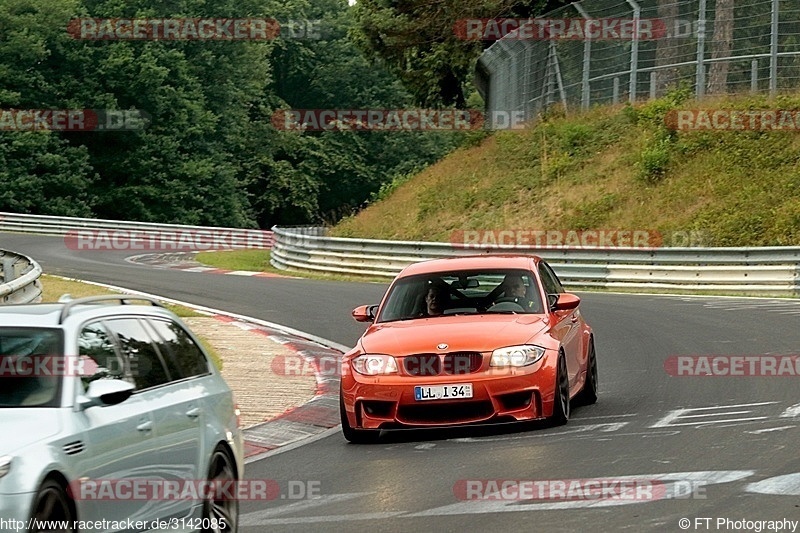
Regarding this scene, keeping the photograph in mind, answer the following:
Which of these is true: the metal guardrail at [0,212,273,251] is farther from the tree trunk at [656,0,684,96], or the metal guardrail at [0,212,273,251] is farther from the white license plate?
the white license plate

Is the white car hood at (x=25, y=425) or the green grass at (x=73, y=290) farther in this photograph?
the green grass at (x=73, y=290)

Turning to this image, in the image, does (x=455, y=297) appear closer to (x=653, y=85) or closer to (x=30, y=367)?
(x=30, y=367)

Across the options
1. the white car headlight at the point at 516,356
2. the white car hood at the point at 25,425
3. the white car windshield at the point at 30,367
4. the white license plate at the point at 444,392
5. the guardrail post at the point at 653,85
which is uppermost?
the guardrail post at the point at 653,85

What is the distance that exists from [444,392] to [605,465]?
2.13 meters

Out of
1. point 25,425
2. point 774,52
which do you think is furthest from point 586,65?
point 25,425

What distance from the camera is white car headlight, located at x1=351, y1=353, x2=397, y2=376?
12.2 m

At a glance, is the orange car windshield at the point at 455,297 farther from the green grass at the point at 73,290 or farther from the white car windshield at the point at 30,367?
the green grass at the point at 73,290

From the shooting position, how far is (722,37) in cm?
3369

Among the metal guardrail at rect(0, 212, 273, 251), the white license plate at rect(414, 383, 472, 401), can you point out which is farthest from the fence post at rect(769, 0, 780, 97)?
the white license plate at rect(414, 383, 472, 401)

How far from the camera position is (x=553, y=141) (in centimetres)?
4078

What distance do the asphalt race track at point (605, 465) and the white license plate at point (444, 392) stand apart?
37cm

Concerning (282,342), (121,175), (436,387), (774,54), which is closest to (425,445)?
(436,387)

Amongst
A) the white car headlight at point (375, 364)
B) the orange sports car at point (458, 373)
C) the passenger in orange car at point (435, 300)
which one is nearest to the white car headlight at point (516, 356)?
the orange sports car at point (458, 373)

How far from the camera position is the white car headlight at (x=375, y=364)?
12164mm
